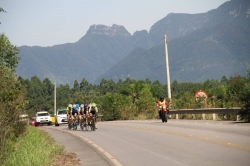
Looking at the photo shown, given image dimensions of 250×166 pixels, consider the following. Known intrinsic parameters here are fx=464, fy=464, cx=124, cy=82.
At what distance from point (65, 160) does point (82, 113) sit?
16.4 metres

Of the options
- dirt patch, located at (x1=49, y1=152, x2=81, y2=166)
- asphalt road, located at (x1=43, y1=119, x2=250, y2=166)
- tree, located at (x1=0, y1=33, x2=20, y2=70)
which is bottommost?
dirt patch, located at (x1=49, y1=152, x2=81, y2=166)

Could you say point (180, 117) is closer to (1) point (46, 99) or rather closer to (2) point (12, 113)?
(2) point (12, 113)

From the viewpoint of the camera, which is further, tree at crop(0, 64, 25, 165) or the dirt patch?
tree at crop(0, 64, 25, 165)

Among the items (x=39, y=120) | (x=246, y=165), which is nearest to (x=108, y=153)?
(x=246, y=165)

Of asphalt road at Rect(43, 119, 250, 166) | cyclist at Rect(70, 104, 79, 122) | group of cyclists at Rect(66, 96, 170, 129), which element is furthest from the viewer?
cyclist at Rect(70, 104, 79, 122)

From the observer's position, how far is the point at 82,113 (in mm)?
30656

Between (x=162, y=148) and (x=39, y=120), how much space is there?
132 ft

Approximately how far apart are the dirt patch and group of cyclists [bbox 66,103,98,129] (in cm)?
1273

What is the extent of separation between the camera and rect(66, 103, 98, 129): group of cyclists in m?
28.4

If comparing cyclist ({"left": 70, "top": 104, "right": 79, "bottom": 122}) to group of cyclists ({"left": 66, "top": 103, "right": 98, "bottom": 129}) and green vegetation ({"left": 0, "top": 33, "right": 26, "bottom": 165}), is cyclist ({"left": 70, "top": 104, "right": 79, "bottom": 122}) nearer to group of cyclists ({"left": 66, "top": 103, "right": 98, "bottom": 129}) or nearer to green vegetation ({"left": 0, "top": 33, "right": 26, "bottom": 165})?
group of cyclists ({"left": 66, "top": 103, "right": 98, "bottom": 129})

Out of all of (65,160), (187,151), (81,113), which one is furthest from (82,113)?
(187,151)

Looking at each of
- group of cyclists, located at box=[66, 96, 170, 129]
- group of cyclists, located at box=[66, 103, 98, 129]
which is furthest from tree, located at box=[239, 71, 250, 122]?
group of cyclists, located at box=[66, 103, 98, 129]

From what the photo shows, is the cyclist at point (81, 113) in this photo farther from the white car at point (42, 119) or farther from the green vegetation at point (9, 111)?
the white car at point (42, 119)

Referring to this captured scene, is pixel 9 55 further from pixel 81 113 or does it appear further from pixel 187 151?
pixel 187 151
